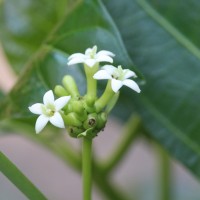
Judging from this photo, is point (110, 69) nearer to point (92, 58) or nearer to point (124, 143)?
point (92, 58)

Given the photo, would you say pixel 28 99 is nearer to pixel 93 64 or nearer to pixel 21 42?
pixel 93 64

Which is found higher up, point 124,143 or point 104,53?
point 104,53

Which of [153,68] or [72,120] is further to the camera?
[153,68]

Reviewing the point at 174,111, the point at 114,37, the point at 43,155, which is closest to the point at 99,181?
the point at 174,111

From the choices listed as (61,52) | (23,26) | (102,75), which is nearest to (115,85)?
(102,75)

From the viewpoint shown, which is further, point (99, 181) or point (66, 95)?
point (99, 181)

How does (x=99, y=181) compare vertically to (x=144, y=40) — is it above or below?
below
